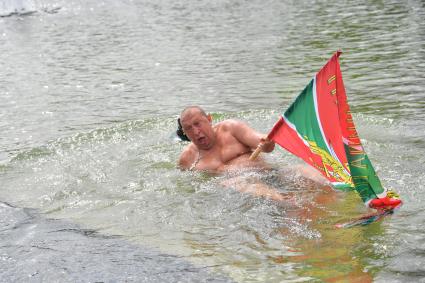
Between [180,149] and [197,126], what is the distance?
1786mm

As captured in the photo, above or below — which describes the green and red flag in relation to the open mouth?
above

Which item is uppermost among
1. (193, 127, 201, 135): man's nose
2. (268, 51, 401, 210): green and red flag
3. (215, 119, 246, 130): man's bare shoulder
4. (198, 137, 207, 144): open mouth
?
(268, 51, 401, 210): green and red flag

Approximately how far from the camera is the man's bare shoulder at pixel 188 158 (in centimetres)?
910

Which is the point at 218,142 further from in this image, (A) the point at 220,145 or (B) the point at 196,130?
(B) the point at 196,130

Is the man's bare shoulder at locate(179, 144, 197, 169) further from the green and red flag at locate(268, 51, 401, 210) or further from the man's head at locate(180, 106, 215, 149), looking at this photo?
the green and red flag at locate(268, 51, 401, 210)

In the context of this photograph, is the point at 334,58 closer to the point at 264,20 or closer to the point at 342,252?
the point at 342,252

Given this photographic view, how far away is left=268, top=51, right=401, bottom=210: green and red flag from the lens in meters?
6.27

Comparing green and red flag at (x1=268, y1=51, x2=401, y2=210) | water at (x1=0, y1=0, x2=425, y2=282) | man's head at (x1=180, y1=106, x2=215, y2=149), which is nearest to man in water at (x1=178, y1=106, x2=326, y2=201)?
man's head at (x1=180, y1=106, x2=215, y2=149)

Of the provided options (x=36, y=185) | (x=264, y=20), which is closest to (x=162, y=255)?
(x=36, y=185)

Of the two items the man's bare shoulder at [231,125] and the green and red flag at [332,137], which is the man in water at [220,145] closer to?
the man's bare shoulder at [231,125]

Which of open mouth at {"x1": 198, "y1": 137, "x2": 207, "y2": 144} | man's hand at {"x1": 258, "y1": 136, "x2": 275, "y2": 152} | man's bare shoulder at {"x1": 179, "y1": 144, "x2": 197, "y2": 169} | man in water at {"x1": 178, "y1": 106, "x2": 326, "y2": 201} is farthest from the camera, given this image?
man's bare shoulder at {"x1": 179, "y1": 144, "x2": 197, "y2": 169}

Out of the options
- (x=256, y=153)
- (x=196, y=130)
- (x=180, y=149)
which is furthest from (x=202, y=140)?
(x=180, y=149)

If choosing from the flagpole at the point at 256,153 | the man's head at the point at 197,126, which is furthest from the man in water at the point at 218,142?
the flagpole at the point at 256,153

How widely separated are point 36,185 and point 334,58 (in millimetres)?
4543
